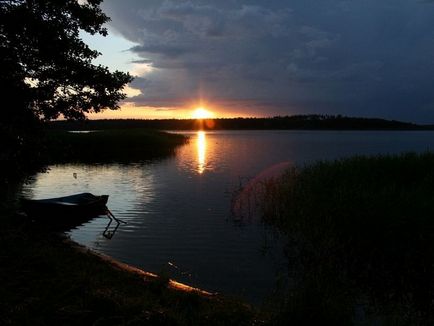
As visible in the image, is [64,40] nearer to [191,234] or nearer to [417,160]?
[191,234]

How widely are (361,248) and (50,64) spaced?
12787mm

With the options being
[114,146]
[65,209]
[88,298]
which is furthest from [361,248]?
[114,146]

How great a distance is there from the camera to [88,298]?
28.2 feet

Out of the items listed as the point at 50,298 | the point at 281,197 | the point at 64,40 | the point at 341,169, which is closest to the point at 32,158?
the point at 64,40

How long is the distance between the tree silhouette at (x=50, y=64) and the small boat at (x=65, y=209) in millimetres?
8098

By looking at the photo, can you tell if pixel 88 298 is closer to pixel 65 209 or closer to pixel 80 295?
pixel 80 295

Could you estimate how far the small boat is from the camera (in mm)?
21172

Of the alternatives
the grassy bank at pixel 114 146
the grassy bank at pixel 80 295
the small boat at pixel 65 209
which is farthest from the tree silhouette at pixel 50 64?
the grassy bank at pixel 114 146

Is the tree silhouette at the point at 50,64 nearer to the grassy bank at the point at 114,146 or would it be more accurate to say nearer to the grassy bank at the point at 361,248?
the grassy bank at the point at 361,248

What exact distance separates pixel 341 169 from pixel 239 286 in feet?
38.1

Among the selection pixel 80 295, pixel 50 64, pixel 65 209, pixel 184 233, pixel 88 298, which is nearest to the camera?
pixel 88 298

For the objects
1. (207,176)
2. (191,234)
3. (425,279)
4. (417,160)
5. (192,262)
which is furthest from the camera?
(207,176)

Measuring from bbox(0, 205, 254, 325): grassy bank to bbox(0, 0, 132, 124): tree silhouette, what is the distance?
470 centimetres

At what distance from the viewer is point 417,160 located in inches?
883
